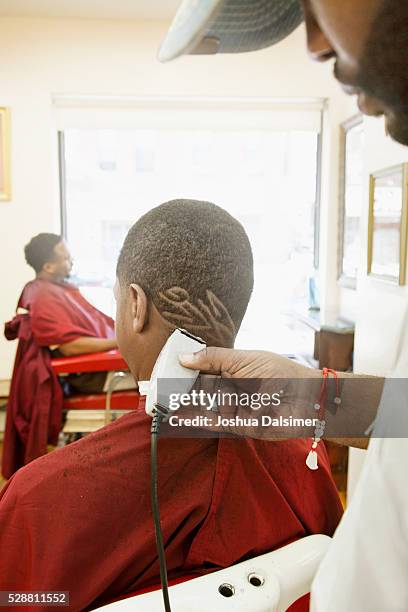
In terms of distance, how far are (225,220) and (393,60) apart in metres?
0.46

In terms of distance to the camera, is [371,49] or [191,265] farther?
[191,265]

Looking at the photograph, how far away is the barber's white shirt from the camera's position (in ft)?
1.00

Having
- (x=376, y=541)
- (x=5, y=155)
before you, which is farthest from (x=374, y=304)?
(x=5, y=155)

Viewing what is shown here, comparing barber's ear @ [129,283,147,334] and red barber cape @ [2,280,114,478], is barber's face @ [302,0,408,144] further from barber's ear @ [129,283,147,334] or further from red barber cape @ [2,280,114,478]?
red barber cape @ [2,280,114,478]

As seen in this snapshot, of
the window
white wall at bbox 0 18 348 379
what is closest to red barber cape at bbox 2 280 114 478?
the window

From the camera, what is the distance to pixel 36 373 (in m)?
2.35

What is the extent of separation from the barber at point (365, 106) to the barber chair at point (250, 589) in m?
0.26

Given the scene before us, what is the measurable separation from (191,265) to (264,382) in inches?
8.1

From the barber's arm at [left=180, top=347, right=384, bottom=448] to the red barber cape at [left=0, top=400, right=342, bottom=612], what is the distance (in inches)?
4.3

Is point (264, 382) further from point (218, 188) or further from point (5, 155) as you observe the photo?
point (5, 155)

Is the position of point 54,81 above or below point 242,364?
above

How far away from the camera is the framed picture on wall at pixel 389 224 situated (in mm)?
1157

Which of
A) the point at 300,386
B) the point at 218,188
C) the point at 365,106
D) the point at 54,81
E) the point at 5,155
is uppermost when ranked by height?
the point at 54,81

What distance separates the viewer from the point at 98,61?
285 centimetres
